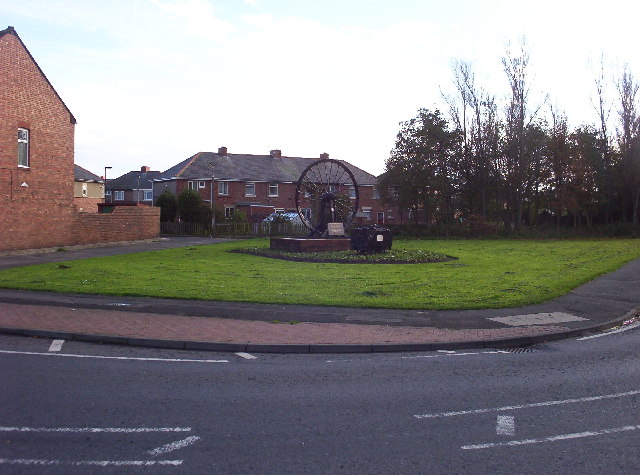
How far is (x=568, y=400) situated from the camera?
21.7 ft

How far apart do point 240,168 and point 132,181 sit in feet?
72.5

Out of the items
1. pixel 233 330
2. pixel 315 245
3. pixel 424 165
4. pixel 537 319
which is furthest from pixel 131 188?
pixel 537 319

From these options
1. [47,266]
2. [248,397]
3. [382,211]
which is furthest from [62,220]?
[382,211]

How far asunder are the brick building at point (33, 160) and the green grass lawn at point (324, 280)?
17.8 ft

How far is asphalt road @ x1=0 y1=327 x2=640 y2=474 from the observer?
15.8ft

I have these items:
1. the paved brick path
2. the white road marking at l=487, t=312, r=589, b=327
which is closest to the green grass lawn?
the white road marking at l=487, t=312, r=589, b=327

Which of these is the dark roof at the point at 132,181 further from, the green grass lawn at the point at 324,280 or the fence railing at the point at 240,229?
the green grass lawn at the point at 324,280

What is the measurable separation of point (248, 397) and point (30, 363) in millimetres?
3307

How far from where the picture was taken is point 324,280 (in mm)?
17703

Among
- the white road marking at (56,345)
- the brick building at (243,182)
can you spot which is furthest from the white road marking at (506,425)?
the brick building at (243,182)

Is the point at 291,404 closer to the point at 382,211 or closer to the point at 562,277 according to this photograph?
the point at 562,277

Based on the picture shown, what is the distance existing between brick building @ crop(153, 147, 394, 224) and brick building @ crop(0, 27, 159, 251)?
29225 millimetres

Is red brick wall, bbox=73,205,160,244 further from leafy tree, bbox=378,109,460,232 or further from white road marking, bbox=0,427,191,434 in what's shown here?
white road marking, bbox=0,427,191,434

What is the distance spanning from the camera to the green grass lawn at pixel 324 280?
14.0m
